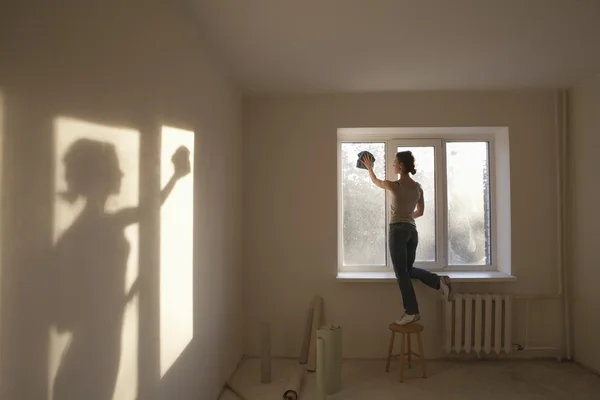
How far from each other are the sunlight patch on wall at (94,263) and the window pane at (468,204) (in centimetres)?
317

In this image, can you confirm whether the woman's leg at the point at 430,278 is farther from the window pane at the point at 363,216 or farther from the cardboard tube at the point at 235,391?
the cardboard tube at the point at 235,391

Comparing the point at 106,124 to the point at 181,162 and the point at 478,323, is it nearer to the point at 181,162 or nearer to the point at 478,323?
the point at 181,162

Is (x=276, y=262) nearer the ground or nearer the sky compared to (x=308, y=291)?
nearer the sky

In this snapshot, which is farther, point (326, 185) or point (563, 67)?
point (326, 185)

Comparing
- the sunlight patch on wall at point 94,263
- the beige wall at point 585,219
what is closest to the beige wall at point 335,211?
the beige wall at point 585,219

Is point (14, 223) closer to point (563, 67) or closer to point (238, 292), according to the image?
point (238, 292)

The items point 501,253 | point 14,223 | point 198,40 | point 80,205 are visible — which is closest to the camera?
point 14,223

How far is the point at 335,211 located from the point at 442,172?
1.13 m

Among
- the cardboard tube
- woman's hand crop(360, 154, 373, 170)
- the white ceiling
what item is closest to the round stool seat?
the cardboard tube

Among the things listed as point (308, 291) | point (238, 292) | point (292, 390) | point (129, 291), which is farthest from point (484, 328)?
point (129, 291)

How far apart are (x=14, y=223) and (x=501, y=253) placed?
395 cm

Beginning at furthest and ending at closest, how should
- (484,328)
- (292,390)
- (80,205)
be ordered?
(484,328), (292,390), (80,205)

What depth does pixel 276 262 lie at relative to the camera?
3.81 meters

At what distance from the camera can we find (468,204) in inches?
158
